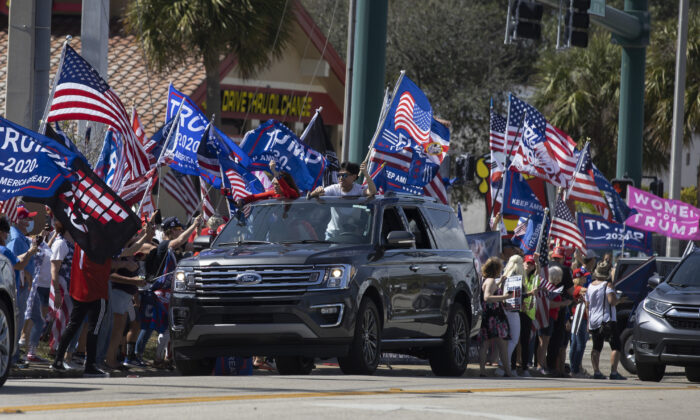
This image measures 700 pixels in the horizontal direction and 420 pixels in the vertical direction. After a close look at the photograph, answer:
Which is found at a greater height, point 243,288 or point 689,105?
point 689,105

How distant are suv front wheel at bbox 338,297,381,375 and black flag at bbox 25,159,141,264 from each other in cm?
235

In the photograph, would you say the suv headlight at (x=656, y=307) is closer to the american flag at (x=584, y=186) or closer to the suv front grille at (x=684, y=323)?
the suv front grille at (x=684, y=323)

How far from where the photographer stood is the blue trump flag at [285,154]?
64.2 ft

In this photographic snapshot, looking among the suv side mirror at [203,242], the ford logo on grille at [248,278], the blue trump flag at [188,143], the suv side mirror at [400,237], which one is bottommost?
the ford logo on grille at [248,278]

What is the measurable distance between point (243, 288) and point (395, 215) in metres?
2.20

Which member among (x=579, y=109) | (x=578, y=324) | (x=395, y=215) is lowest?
(x=578, y=324)

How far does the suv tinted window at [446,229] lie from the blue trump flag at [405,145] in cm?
242

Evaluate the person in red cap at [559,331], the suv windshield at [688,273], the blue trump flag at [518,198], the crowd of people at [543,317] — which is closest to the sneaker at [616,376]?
the crowd of people at [543,317]

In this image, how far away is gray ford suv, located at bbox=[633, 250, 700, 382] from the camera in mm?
16734

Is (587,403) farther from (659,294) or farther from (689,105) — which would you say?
(689,105)

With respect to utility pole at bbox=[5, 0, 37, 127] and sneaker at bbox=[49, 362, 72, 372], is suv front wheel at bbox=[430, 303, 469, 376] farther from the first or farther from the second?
utility pole at bbox=[5, 0, 37, 127]

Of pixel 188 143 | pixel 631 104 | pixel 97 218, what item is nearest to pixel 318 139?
pixel 188 143

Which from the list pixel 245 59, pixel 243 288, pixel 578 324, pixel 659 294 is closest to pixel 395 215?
pixel 243 288

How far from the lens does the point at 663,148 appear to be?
39031 mm
